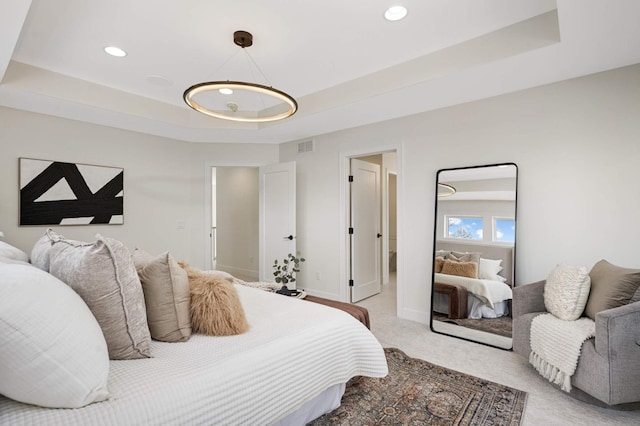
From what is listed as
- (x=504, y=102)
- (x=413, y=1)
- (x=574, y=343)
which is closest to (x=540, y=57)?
(x=504, y=102)

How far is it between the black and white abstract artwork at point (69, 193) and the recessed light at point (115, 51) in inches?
68.7

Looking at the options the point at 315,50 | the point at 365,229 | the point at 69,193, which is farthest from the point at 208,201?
the point at 315,50

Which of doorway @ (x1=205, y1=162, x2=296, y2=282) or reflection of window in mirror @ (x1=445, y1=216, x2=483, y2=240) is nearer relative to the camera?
reflection of window in mirror @ (x1=445, y1=216, x2=483, y2=240)

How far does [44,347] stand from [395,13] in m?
2.58

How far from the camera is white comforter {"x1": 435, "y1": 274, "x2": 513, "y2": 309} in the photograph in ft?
9.80

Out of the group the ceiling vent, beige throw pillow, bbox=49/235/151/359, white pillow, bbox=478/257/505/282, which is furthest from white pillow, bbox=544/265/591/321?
the ceiling vent

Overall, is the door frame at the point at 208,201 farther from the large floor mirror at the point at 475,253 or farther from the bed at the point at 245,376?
the bed at the point at 245,376

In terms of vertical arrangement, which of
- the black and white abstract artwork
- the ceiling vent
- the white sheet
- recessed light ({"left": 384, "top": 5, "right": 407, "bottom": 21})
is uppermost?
recessed light ({"left": 384, "top": 5, "right": 407, "bottom": 21})

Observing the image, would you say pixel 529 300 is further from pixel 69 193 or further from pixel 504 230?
pixel 69 193

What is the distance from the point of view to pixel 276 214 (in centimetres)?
488

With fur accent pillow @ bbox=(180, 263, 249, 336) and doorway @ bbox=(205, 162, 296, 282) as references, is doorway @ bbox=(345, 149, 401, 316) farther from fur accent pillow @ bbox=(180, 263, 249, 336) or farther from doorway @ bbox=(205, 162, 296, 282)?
fur accent pillow @ bbox=(180, 263, 249, 336)

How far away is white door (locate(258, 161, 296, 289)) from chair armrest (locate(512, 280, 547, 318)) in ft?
9.44

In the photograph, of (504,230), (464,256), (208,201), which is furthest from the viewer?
(208,201)

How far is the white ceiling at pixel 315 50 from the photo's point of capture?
2.14 metres
